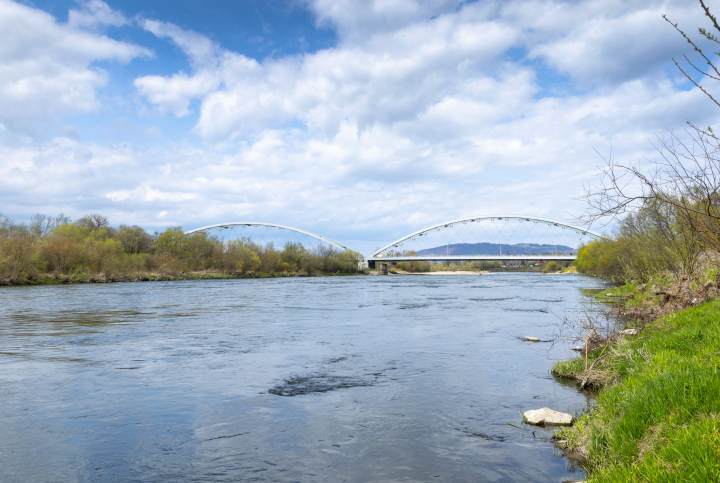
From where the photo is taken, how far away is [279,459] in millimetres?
5770

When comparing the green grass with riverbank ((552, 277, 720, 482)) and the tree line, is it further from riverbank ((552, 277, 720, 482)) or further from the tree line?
the tree line

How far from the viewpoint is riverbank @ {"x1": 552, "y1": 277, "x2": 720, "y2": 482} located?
3.51 meters

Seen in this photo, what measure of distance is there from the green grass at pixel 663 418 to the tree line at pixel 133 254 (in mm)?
50060

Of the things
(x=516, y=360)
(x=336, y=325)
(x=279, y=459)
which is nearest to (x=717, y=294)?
(x=516, y=360)

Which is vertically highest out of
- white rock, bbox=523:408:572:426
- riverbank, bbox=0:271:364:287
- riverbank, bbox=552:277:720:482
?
riverbank, bbox=0:271:364:287

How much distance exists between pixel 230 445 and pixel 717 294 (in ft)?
35.2

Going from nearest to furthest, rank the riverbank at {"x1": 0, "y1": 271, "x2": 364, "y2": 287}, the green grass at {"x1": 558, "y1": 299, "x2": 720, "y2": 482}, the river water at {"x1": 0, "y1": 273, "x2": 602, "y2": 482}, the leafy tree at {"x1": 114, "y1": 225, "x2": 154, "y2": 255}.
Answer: the green grass at {"x1": 558, "y1": 299, "x2": 720, "y2": 482}, the river water at {"x1": 0, "y1": 273, "x2": 602, "y2": 482}, the riverbank at {"x1": 0, "y1": 271, "x2": 364, "y2": 287}, the leafy tree at {"x1": 114, "y1": 225, "x2": 154, "y2": 255}

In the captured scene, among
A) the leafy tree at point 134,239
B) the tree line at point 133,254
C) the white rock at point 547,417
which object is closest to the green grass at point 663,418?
the white rock at point 547,417

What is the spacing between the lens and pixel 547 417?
6773 mm

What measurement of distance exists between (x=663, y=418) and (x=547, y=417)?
2.46 metres

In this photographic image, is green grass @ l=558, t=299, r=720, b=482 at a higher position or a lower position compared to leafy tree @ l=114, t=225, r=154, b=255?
lower

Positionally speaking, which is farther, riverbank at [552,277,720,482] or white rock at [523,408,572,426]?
white rock at [523,408,572,426]

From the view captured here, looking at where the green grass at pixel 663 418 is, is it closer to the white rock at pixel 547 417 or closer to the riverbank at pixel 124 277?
the white rock at pixel 547 417

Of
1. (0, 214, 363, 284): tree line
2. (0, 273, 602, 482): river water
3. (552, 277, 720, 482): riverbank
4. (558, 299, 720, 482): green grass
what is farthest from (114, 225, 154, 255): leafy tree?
(558, 299, 720, 482): green grass
